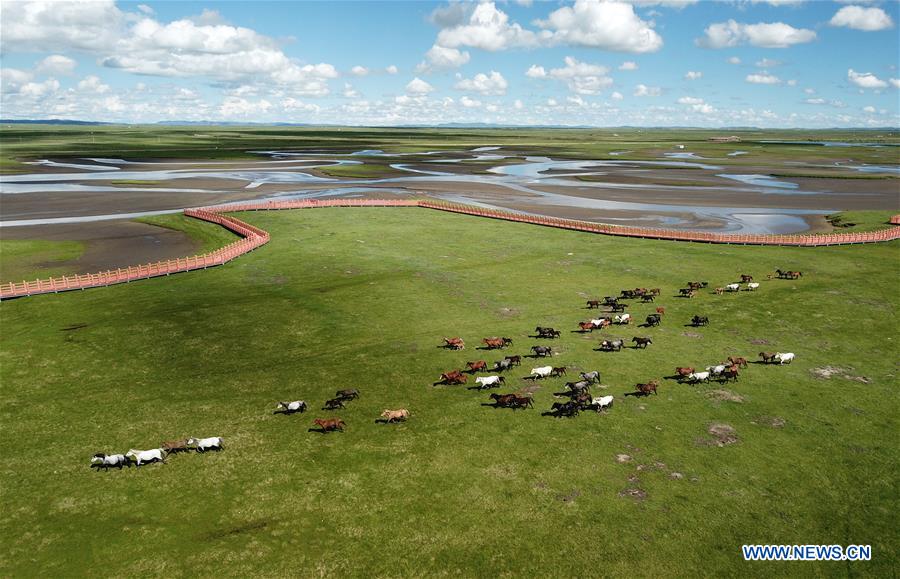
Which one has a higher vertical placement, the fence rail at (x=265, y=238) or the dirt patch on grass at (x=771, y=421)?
the fence rail at (x=265, y=238)

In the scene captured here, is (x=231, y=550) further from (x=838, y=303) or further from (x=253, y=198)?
(x=253, y=198)

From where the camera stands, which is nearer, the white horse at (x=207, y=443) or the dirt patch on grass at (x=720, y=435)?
the white horse at (x=207, y=443)

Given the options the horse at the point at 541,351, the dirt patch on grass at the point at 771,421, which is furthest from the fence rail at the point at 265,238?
the dirt patch on grass at the point at 771,421

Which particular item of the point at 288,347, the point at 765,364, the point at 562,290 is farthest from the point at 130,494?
the point at 562,290

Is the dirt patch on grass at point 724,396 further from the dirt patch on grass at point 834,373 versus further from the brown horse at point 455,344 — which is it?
the brown horse at point 455,344

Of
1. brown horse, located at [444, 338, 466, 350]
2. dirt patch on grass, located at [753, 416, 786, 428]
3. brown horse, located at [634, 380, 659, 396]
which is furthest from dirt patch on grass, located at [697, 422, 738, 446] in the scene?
brown horse, located at [444, 338, 466, 350]

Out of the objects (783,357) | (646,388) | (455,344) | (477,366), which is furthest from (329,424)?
(783,357)
